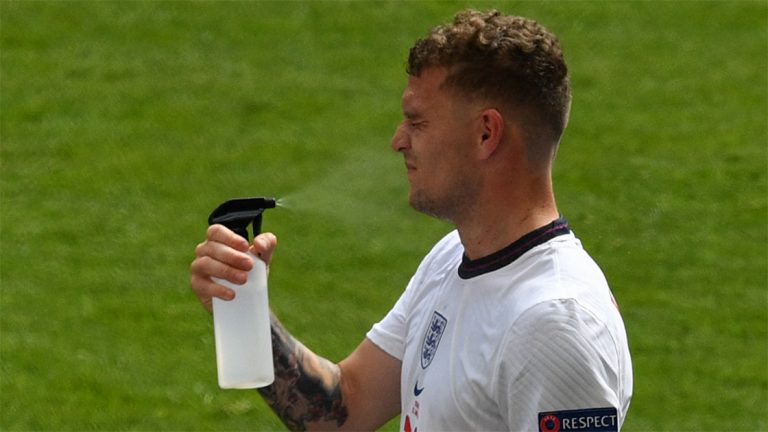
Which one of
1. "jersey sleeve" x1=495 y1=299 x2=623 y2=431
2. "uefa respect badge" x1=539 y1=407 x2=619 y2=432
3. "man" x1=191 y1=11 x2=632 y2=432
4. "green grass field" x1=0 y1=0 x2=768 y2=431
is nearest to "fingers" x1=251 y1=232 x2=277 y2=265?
"man" x1=191 y1=11 x2=632 y2=432

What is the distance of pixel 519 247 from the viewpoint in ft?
14.3

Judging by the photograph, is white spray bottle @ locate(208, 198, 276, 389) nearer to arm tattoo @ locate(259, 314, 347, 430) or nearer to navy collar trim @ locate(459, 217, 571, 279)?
arm tattoo @ locate(259, 314, 347, 430)

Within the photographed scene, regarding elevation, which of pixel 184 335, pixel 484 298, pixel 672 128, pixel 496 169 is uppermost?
pixel 496 169

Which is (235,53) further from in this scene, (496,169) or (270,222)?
(496,169)

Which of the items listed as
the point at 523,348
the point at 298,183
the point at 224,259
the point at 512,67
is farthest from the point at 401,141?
the point at 298,183

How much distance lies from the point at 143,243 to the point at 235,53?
308 cm

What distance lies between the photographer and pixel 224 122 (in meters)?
12.6

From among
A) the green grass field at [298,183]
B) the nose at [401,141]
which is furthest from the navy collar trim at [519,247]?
the green grass field at [298,183]

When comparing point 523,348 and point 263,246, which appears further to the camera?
point 263,246

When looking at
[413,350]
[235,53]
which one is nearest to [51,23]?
[235,53]

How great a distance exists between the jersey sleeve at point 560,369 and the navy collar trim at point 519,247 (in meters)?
0.29

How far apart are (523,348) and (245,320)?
34.5 inches

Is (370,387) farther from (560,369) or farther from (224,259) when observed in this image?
(560,369)

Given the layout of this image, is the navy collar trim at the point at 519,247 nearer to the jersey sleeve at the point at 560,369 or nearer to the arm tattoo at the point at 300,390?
the jersey sleeve at the point at 560,369
